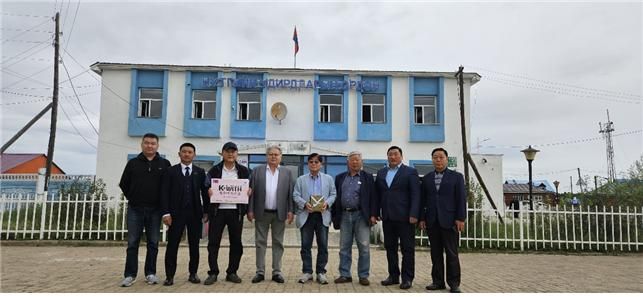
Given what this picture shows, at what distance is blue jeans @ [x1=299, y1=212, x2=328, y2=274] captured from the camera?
19.6ft

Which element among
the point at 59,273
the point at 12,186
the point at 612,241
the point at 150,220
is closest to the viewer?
the point at 150,220

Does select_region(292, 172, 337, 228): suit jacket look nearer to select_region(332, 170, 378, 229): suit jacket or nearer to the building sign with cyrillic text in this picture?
select_region(332, 170, 378, 229): suit jacket

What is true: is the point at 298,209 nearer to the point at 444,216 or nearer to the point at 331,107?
the point at 444,216

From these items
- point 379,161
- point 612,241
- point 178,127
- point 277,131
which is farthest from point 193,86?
point 612,241

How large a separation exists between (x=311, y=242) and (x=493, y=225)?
22.1 ft

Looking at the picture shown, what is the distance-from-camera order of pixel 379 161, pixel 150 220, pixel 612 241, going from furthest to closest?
pixel 379 161
pixel 612 241
pixel 150 220

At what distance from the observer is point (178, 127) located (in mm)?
19281

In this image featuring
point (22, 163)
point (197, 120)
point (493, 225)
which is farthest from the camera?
point (22, 163)

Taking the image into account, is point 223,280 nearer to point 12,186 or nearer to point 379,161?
point 379,161

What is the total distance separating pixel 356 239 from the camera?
19.7ft

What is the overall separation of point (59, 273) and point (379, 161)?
1412cm

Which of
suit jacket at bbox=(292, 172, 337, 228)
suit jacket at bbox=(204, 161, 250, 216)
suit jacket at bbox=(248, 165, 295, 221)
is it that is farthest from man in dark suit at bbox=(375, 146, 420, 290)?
suit jacket at bbox=(204, 161, 250, 216)

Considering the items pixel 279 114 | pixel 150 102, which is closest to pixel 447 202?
pixel 279 114

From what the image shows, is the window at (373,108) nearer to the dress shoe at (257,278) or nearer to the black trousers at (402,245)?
the black trousers at (402,245)
